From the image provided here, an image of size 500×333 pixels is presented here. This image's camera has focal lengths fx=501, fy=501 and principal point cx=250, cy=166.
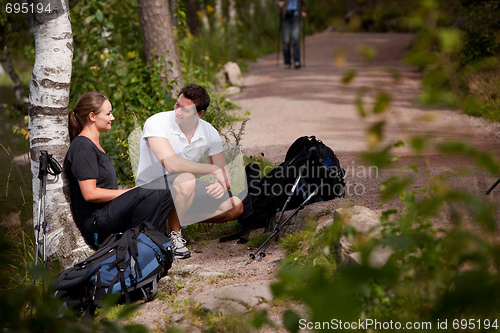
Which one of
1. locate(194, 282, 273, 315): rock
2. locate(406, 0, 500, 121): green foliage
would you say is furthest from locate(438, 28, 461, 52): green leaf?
locate(194, 282, 273, 315): rock

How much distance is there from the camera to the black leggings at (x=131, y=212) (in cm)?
372

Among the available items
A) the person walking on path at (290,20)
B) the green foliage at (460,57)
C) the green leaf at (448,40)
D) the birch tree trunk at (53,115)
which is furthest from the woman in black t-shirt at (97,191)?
the person walking on path at (290,20)

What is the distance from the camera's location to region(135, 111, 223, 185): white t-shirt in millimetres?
4117

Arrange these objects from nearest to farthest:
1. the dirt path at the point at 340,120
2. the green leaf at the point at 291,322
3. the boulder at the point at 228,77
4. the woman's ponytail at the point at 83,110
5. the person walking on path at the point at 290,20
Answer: the green leaf at the point at 291,322 → the woman's ponytail at the point at 83,110 → the dirt path at the point at 340,120 → the boulder at the point at 228,77 → the person walking on path at the point at 290,20

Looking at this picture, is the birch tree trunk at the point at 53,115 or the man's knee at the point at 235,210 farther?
the man's knee at the point at 235,210

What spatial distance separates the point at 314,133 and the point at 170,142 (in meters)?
3.46

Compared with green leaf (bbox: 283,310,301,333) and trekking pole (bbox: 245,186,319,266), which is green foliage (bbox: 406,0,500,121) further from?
trekking pole (bbox: 245,186,319,266)

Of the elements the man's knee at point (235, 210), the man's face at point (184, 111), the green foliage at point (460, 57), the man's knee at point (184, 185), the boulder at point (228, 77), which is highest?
the green foliage at point (460, 57)

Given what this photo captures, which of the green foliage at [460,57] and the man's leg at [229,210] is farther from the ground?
the green foliage at [460,57]

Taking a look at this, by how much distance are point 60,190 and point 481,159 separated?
3344mm

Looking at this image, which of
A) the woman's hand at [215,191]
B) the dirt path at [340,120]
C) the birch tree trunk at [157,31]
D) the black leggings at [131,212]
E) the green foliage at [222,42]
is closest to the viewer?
the black leggings at [131,212]

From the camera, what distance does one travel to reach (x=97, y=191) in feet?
12.0

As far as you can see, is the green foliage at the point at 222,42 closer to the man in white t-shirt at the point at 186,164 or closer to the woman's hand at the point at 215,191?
the man in white t-shirt at the point at 186,164

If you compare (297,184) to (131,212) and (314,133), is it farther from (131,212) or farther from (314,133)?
(314,133)
